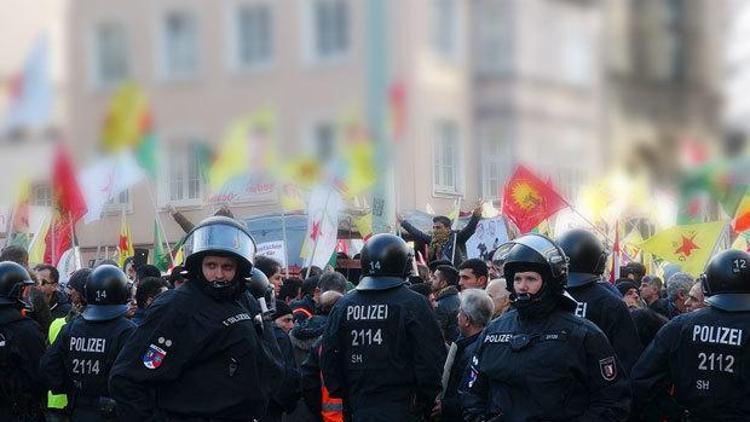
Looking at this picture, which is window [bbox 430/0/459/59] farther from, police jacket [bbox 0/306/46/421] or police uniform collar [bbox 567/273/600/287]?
police jacket [bbox 0/306/46/421]

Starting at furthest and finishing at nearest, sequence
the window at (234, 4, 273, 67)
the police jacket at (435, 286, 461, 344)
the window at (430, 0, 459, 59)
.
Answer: the police jacket at (435, 286, 461, 344) → the window at (234, 4, 273, 67) → the window at (430, 0, 459, 59)

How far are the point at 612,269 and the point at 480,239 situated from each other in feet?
4.30

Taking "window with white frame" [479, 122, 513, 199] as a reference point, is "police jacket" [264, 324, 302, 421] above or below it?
below

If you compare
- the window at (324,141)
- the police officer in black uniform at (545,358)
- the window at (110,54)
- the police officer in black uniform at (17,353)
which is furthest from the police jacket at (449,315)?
the window at (110,54)

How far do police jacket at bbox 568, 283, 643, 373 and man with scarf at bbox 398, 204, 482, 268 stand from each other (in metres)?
4.46

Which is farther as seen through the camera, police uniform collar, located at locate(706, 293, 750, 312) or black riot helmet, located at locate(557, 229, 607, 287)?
black riot helmet, located at locate(557, 229, 607, 287)

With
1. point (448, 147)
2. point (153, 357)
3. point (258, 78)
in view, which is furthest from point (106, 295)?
point (448, 147)

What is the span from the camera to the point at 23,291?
8.77 metres

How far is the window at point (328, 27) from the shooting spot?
3.62m

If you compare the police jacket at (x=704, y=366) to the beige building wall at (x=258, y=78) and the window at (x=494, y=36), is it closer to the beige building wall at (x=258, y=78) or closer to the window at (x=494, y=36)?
the beige building wall at (x=258, y=78)

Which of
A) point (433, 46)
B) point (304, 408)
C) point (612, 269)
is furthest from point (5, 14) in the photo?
point (612, 269)

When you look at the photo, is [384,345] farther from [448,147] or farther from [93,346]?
[448,147]

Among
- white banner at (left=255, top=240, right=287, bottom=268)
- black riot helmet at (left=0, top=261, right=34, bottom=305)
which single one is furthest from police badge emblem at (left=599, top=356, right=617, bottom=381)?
white banner at (left=255, top=240, right=287, bottom=268)

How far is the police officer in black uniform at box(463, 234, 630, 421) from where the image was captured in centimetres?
541
